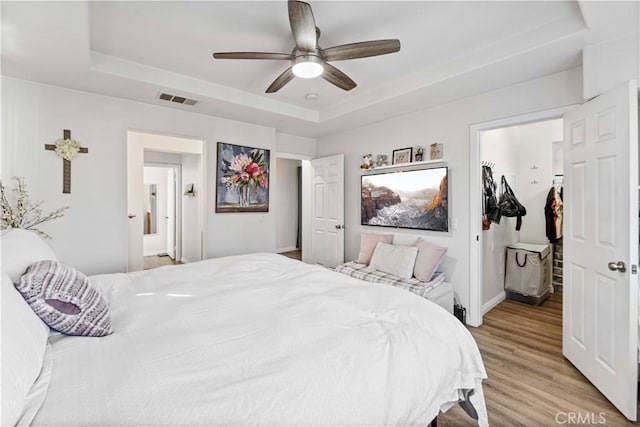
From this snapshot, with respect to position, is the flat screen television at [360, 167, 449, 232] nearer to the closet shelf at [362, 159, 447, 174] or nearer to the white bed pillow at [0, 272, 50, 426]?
the closet shelf at [362, 159, 447, 174]

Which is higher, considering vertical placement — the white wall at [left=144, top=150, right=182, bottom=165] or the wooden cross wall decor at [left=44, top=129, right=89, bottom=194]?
the white wall at [left=144, top=150, right=182, bottom=165]

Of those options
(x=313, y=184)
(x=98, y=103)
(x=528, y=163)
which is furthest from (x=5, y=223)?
(x=528, y=163)

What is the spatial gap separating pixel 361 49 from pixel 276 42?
78cm

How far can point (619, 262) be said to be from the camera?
1806 mm

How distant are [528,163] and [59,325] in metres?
5.33

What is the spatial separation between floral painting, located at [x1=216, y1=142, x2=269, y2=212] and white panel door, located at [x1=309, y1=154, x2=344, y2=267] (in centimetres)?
94

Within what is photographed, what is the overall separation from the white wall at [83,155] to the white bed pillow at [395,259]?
8.82 ft

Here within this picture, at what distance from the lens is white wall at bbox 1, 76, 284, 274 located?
2631mm

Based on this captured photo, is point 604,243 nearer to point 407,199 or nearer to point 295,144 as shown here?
point 407,199

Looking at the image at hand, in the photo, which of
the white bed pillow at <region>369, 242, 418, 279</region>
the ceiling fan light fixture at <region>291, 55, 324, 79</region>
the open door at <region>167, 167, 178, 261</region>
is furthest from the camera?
the open door at <region>167, 167, 178, 261</region>

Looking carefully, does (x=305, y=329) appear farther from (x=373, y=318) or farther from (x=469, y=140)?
(x=469, y=140)

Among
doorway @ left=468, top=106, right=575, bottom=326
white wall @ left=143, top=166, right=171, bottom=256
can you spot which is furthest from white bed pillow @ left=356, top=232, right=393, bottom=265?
white wall @ left=143, top=166, right=171, bottom=256

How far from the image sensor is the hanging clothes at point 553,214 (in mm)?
4070

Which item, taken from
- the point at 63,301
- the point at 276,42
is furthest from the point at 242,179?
the point at 63,301
